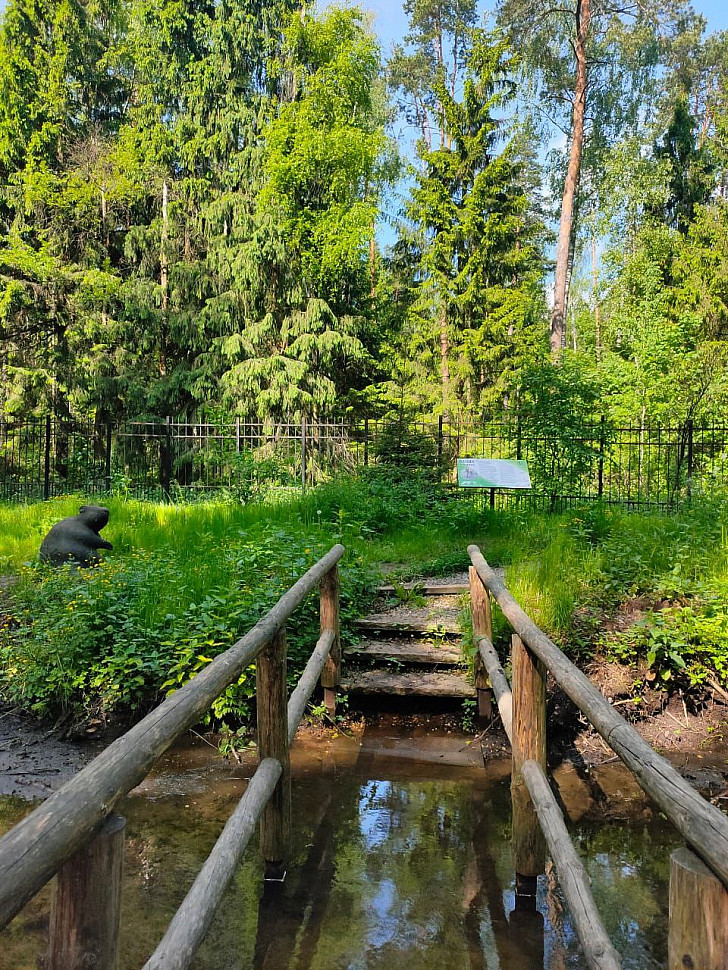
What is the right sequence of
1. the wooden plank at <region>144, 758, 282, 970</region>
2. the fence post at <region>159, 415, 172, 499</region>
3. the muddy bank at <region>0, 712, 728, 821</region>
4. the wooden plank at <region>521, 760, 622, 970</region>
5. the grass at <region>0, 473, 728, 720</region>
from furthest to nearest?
1. the fence post at <region>159, 415, 172, 499</region>
2. the grass at <region>0, 473, 728, 720</region>
3. the muddy bank at <region>0, 712, 728, 821</region>
4. the wooden plank at <region>521, 760, 622, 970</region>
5. the wooden plank at <region>144, 758, 282, 970</region>

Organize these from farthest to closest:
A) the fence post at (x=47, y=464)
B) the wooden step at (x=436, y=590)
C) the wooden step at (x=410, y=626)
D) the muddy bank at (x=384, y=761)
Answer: the fence post at (x=47, y=464)
the wooden step at (x=436, y=590)
the wooden step at (x=410, y=626)
the muddy bank at (x=384, y=761)

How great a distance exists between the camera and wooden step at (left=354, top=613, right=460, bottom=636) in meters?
6.52

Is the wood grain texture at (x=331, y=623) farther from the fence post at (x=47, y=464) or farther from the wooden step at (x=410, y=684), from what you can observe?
the fence post at (x=47, y=464)

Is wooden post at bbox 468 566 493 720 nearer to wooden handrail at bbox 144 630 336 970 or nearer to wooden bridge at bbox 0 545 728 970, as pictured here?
wooden bridge at bbox 0 545 728 970

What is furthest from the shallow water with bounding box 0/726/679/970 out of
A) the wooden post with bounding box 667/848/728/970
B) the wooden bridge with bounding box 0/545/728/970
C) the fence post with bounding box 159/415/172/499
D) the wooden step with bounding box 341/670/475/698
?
the fence post with bounding box 159/415/172/499

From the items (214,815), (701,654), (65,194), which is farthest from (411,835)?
(65,194)

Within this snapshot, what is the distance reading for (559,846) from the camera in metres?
2.53

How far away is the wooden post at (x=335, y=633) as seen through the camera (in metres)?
5.50

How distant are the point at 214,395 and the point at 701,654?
16.1 meters

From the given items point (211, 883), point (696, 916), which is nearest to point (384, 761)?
point (211, 883)

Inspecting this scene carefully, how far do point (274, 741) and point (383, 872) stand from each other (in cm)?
85

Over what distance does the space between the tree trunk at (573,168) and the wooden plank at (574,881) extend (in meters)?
20.0

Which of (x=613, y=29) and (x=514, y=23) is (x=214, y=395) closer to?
(x=514, y=23)

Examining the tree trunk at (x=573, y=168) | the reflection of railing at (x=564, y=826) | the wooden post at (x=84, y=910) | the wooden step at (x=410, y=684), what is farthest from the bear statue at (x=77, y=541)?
the tree trunk at (x=573, y=168)
